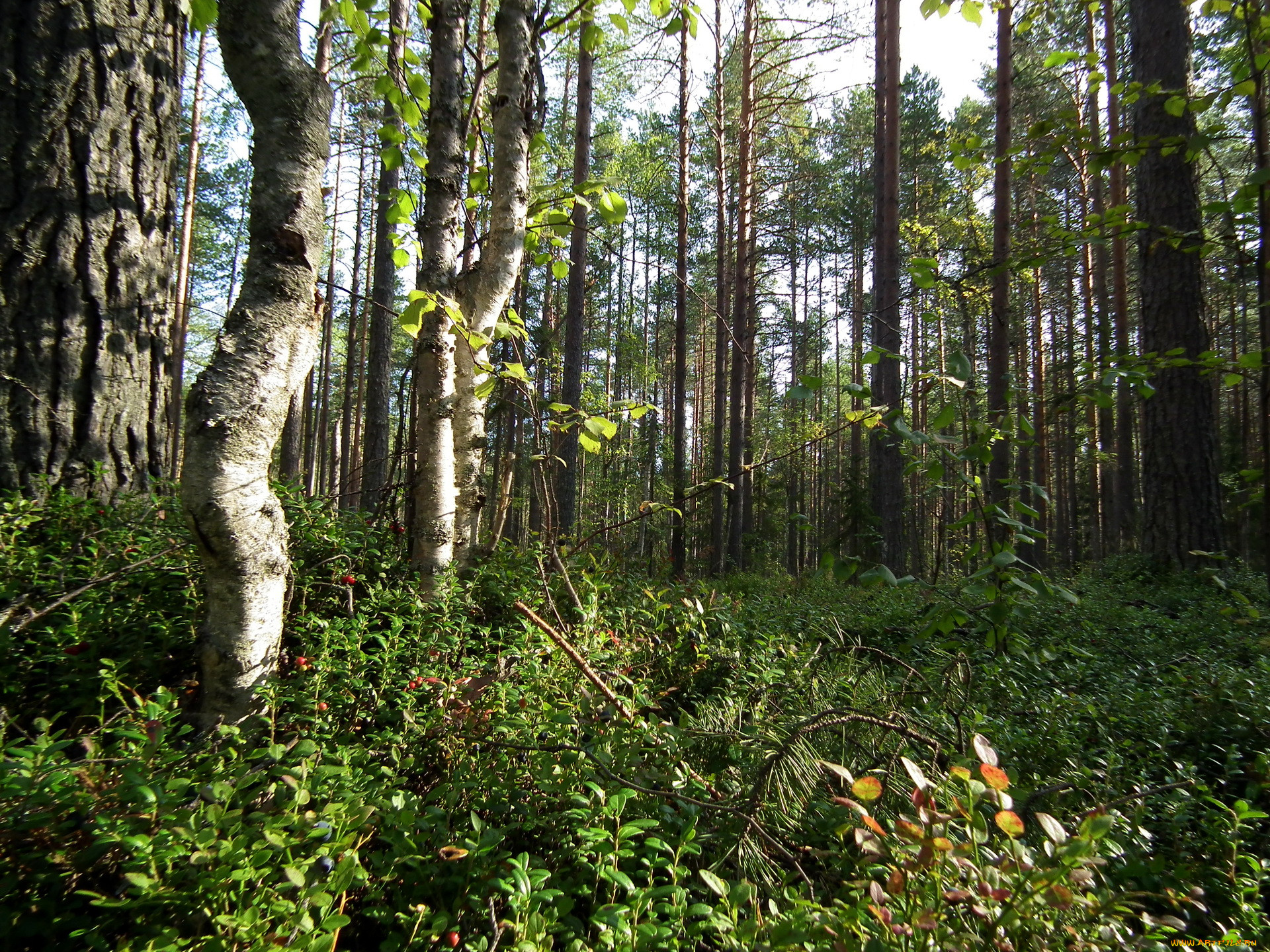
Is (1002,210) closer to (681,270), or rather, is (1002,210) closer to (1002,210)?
(1002,210)

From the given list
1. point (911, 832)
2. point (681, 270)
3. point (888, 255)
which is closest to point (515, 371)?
point (911, 832)

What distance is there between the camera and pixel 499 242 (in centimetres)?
339

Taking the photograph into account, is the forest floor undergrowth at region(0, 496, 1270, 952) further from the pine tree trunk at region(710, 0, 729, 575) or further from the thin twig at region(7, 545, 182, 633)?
the pine tree trunk at region(710, 0, 729, 575)

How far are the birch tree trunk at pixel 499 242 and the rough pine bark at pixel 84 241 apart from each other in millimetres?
1613

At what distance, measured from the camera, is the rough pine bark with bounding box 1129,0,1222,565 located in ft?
18.8

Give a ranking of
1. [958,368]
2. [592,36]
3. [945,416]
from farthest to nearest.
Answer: [592,36]
[958,368]
[945,416]

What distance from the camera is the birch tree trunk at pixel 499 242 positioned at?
3381 mm

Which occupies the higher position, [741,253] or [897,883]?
[741,253]

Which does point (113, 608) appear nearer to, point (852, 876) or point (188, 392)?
point (188, 392)

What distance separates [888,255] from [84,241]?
9.56 meters

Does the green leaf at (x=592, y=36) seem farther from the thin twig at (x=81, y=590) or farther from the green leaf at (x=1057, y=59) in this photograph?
the thin twig at (x=81, y=590)

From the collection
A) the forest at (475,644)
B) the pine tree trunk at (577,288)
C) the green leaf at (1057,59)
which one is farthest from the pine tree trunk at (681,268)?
the green leaf at (1057,59)

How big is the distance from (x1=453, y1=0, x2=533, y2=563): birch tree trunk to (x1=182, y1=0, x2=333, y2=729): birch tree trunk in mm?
1100

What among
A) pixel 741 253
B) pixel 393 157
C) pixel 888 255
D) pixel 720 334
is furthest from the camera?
pixel 720 334
